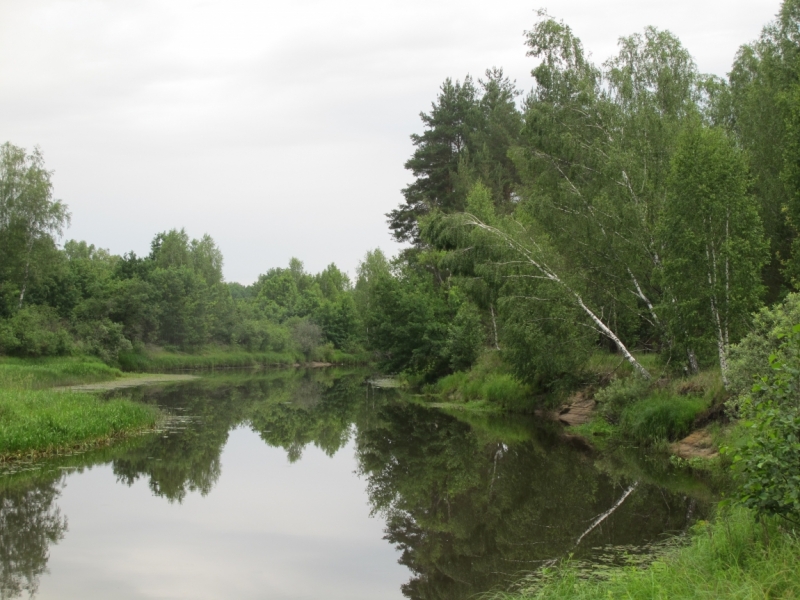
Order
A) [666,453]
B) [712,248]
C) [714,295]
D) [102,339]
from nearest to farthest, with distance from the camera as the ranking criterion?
[666,453] → [714,295] → [712,248] → [102,339]

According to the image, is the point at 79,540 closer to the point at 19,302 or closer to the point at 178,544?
the point at 178,544

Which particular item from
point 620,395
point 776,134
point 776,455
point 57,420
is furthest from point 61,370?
point 776,455

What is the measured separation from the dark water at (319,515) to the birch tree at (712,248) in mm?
4692

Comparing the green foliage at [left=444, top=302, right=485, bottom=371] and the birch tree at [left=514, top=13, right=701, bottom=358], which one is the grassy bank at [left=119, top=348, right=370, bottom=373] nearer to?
the green foliage at [left=444, top=302, right=485, bottom=371]

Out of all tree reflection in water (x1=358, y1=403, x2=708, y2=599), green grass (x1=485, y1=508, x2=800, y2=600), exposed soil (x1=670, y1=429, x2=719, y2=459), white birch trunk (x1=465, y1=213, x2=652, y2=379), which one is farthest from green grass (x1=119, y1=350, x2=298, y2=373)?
green grass (x1=485, y1=508, x2=800, y2=600)

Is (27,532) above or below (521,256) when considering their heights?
below

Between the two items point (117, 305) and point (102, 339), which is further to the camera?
point (117, 305)

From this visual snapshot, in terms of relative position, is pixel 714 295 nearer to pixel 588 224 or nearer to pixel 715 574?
pixel 588 224

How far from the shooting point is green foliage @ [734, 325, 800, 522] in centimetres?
702

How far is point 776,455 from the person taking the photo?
7.23 m

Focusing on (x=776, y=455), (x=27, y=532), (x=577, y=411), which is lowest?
(x=776, y=455)

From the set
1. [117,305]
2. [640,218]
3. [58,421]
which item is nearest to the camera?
[58,421]

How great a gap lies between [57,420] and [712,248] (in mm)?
17803

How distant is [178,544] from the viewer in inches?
485
